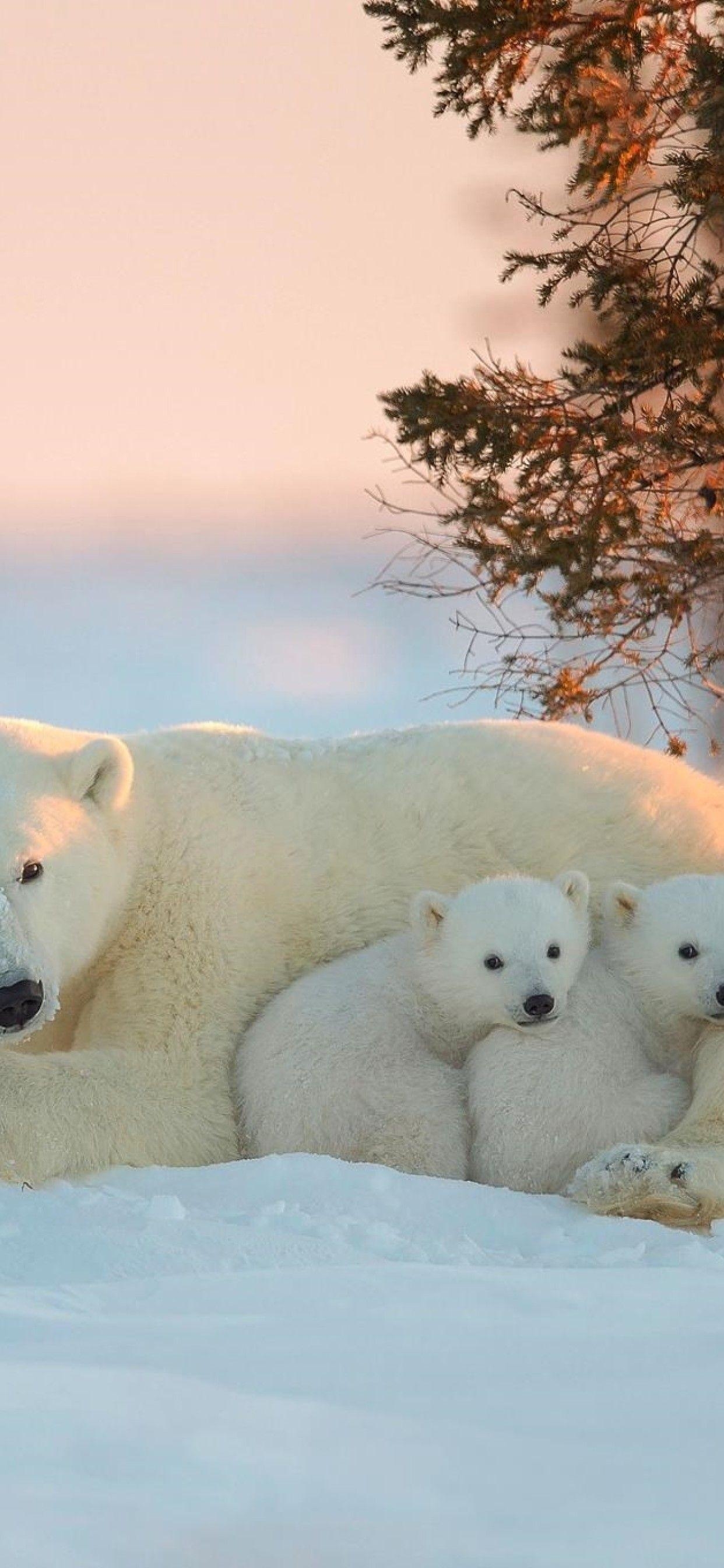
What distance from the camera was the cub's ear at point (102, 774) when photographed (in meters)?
5.21

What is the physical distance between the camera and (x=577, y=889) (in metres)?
5.20

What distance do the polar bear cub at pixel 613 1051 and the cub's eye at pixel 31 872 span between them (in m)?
1.38

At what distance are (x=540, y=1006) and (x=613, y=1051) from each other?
0.31m

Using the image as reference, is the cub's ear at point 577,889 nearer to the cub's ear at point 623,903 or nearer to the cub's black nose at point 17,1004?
the cub's ear at point 623,903

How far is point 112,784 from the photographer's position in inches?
208

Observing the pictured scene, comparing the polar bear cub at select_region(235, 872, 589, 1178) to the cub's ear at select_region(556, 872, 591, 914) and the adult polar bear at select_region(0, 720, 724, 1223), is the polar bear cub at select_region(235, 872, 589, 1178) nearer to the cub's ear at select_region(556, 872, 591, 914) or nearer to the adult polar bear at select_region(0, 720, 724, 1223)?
the cub's ear at select_region(556, 872, 591, 914)

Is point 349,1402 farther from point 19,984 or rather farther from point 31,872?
point 31,872

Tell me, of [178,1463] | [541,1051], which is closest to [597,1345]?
[178,1463]

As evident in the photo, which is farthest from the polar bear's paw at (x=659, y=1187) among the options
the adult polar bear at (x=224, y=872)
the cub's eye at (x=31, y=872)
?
the cub's eye at (x=31, y=872)

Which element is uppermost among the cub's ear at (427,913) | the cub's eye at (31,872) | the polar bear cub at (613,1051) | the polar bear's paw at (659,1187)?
the cub's eye at (31,872)

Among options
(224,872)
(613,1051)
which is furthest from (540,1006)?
(224,872)

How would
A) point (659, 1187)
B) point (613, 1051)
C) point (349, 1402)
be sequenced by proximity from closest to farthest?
point (349, 1402)
point (659, 1187)
point (613, 1051)

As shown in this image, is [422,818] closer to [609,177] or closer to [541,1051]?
[541,1051]

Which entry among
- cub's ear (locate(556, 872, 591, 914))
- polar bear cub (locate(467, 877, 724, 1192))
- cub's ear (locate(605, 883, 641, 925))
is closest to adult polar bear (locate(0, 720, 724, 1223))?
polar bear cub (locate(467, 877, 724, 1192))
